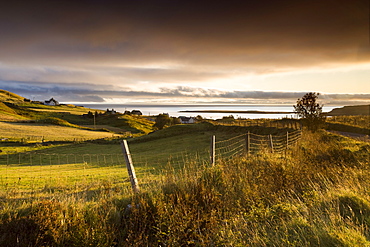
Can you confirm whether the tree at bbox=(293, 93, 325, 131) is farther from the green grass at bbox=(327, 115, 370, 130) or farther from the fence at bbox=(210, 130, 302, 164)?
the green grass at bbox=(327, 115, 370, 130)

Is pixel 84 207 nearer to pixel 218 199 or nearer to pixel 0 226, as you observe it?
pixel 0 226

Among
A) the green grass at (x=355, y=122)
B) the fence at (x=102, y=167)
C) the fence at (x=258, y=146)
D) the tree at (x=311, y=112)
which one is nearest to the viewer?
the fence at (x=102, y=167)

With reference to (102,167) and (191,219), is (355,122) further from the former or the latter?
(191,219)

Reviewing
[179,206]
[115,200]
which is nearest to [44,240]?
[115,200]

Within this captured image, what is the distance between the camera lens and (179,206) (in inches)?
215

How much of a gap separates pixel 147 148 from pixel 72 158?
29.0 ft

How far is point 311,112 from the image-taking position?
24.5m

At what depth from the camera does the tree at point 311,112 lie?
2422 centimetres

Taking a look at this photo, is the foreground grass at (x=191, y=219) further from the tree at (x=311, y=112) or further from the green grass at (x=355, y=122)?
the green grass at (x=355, y=122)

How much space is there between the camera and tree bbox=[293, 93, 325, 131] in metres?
24.2

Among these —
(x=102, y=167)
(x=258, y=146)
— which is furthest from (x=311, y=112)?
(x=102, y=167)

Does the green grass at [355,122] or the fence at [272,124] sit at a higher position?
the fence at [272,124]

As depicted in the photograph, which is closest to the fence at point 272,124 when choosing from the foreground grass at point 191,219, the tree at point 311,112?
the tree at point 311,112

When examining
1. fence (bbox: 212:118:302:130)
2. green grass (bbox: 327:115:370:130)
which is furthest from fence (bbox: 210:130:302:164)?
green grass (bbox: 327:115:370:130)
